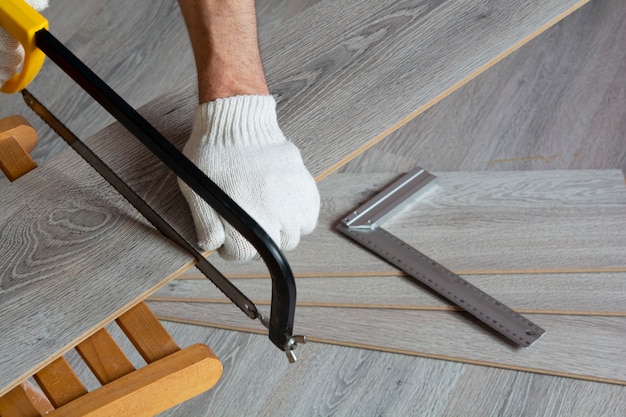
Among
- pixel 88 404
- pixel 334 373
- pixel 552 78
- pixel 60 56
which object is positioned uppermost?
pixel 60 56

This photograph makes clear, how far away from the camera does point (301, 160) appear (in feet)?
4.26

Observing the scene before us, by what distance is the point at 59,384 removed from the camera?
1305mm

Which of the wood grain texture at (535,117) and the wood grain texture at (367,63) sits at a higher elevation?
the wood grain texture at (367,63)

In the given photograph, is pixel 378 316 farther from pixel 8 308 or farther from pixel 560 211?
pixel 8 308

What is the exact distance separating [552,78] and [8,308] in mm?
2020

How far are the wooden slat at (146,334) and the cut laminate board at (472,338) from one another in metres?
0.68

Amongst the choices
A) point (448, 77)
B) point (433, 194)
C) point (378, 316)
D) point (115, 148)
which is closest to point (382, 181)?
point (433, 194)

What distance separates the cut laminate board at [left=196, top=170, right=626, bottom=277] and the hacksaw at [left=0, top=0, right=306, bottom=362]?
754 millimetres

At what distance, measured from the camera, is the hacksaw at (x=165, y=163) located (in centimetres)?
107

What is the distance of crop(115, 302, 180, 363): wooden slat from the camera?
132 centimetres

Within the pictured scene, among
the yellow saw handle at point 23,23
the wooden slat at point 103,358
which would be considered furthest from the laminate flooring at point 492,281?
the yellow saw handle at point 23,23

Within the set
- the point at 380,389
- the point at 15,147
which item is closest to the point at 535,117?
the point at 380,389

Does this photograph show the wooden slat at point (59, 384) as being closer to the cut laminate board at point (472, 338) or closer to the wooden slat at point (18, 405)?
the wooden slat at point (18, 405)

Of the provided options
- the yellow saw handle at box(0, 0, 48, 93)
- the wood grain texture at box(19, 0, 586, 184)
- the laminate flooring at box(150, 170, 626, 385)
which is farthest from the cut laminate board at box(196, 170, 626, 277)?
the yellow saw handle at box(0, 0, 48, 93)
